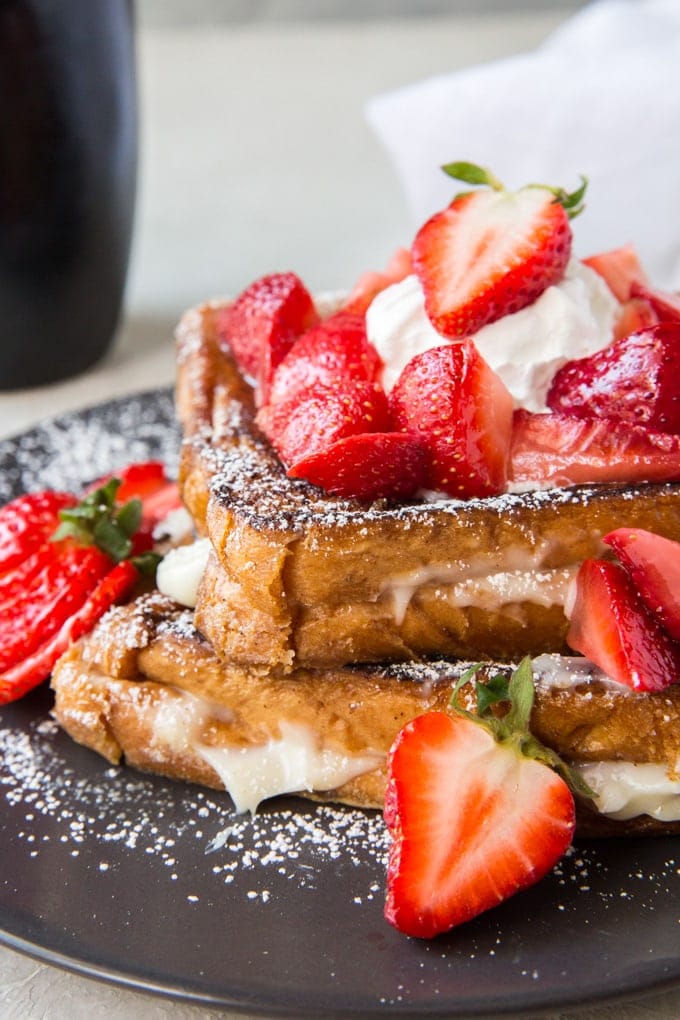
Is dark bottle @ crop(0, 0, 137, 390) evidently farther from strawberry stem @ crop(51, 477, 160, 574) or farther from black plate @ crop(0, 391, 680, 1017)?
black plate @ crop(0, 391, 680, 1017)

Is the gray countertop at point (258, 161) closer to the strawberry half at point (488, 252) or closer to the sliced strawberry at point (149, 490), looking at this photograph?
the sliced strawberry at point (149, 490)

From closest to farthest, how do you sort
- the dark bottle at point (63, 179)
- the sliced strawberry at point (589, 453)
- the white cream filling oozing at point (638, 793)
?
1. the white cream filling oozing at point (638, 793)
2. the sliced strawberry at point (589, 453)
3. the dark bottle at point (63, 179)

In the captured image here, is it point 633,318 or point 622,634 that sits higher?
point 633,318

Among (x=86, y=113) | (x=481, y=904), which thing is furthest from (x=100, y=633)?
(x=86, y=113)

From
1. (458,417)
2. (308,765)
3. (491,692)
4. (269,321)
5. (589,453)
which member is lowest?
(308,765)

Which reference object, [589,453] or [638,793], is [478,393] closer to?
[589,453]

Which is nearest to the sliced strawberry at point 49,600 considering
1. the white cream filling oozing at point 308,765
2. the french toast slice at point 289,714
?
the french toast slice at point 289,714

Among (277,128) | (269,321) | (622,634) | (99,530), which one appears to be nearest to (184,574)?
(99,530)
